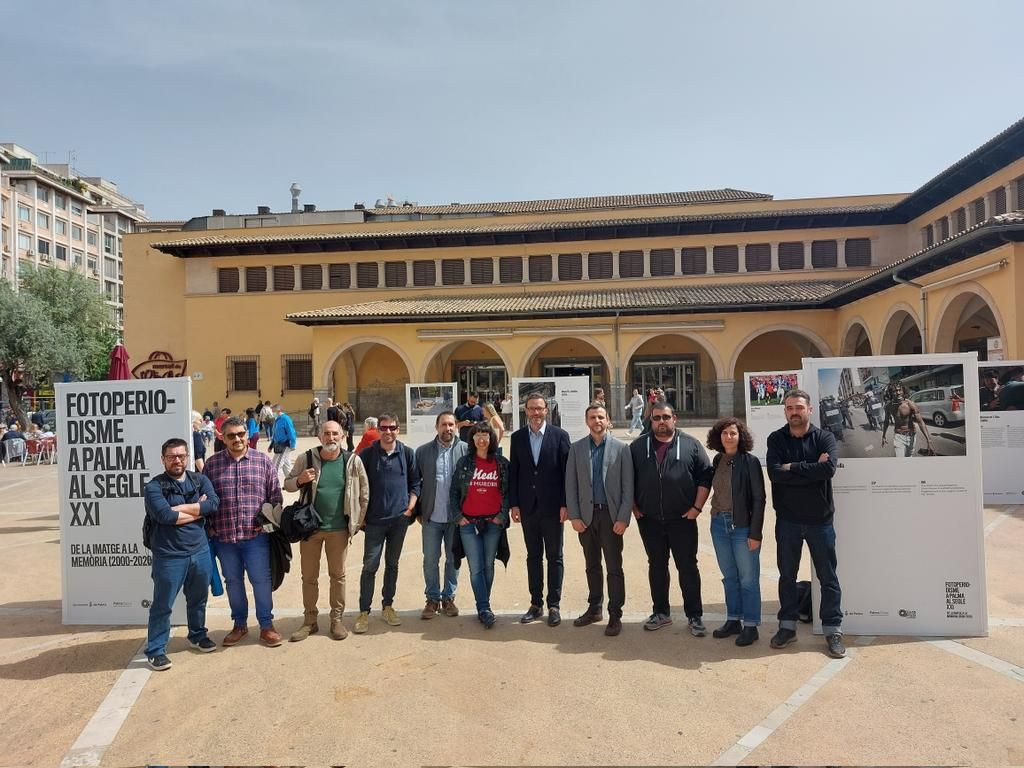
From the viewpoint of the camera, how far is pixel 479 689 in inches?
159

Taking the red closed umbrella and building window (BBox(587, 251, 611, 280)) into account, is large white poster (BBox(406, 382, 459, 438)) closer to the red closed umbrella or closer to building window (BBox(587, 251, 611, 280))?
the red closed umbrella

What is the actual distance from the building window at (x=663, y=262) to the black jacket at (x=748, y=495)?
23.8 metres

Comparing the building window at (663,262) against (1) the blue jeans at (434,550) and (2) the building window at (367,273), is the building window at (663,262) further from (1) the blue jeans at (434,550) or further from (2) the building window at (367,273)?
(1) the blue jeans at (434,550)

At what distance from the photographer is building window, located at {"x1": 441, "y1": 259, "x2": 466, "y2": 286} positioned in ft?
94.6

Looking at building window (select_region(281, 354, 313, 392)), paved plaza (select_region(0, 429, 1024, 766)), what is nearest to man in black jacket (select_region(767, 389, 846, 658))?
paved plaza (select_region(0, 429, 1024, 766))

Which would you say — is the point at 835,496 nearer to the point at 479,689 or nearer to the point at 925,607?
the point at 925,607

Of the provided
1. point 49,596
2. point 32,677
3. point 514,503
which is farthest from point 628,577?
point 49,596

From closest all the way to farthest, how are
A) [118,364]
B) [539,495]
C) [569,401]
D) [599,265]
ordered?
[539,495], [118,364], [569,401], [599,265]

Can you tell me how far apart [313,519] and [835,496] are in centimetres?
371

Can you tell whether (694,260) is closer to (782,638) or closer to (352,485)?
(782,638)

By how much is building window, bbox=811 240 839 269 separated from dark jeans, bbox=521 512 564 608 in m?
24.9

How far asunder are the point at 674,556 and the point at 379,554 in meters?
2.21

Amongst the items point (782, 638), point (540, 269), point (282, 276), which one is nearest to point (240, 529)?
point (782, 638)

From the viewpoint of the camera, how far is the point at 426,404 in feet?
47.1
